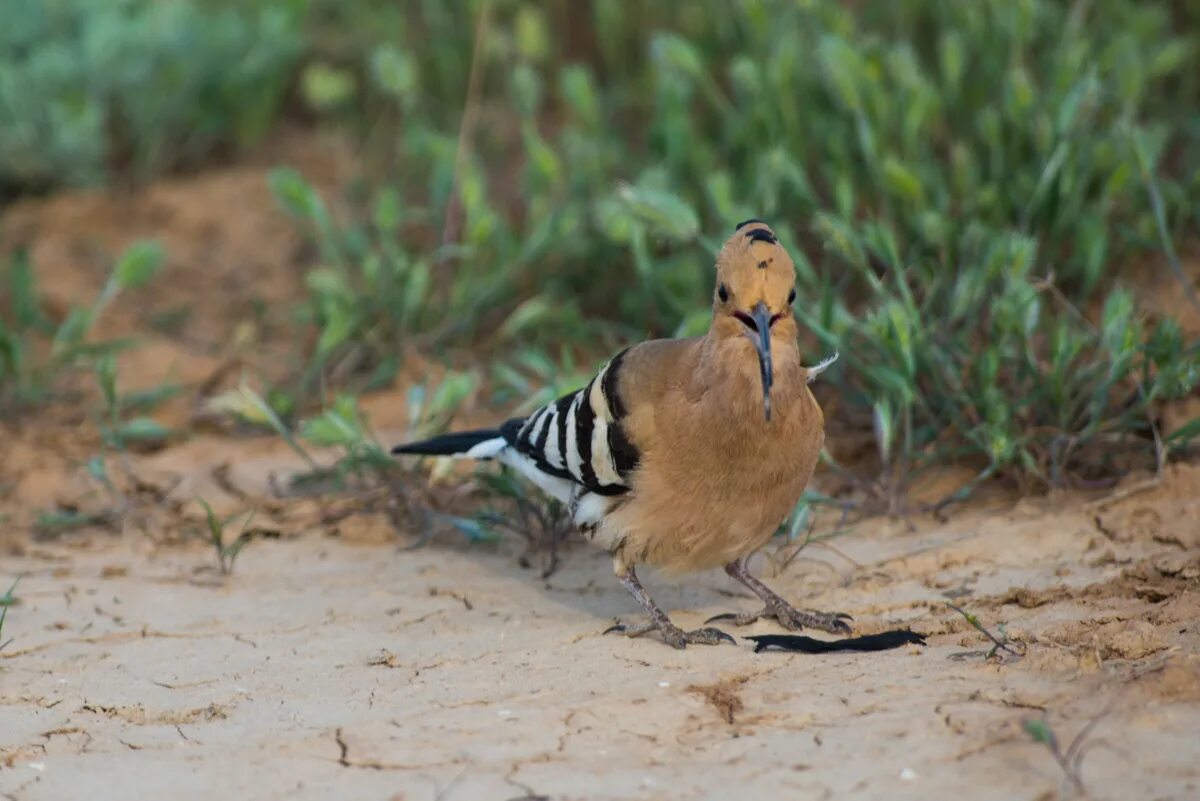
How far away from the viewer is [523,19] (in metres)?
5.99

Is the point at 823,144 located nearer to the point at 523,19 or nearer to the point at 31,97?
the point at 523,19

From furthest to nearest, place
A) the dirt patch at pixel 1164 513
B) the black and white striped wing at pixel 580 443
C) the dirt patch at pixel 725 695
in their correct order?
the dirt patch at pixel 1164 513 → the black and white striped wing at pixel 580 443 → the dirt patch at pixel 725 695

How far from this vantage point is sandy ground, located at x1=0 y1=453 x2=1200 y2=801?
2850mm

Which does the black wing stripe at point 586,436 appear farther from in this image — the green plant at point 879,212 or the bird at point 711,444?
the green plant at point 879,212

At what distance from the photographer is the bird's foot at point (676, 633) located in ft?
12.1

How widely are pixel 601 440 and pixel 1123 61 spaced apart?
2.37 m

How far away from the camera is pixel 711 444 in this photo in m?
3.65

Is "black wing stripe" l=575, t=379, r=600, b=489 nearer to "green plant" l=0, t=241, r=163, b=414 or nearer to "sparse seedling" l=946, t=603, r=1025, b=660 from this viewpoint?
"sparse seedling" l=946, t=603, r=1025, b=660

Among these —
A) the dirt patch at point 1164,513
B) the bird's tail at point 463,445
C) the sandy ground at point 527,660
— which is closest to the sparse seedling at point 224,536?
the sandy ground at point 527,660

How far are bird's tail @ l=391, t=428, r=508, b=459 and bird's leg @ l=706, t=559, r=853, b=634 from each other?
772 mm

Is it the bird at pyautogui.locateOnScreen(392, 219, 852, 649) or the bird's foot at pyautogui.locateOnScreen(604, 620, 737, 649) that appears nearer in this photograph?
the bird at pyautogui.locateOnScreen(392, 219, 852, 649)

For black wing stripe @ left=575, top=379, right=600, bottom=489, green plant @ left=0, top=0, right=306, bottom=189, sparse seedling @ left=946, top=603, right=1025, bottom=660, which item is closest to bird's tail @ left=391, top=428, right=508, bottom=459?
black wing stripe @ left=575, top=379, right=600, bottom=489

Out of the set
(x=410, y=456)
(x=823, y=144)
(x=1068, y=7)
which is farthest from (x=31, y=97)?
(x=1068, y=7)

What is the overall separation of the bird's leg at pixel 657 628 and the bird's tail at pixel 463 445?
599 mm
